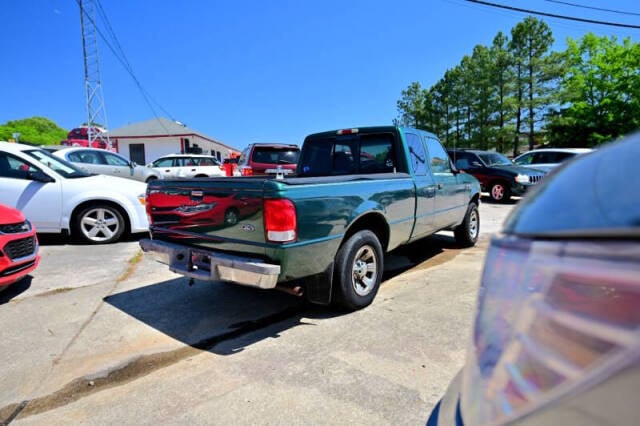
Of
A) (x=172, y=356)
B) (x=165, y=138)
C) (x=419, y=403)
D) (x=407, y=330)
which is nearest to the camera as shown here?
(x=419, y=403)

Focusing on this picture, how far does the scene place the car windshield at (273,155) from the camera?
11.2m

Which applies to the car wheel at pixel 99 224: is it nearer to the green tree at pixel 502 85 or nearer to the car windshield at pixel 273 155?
the car windshield at pixel 273 155

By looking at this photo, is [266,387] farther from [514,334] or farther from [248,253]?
[514,334]

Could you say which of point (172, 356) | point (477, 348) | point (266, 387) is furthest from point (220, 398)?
point (477, 348)

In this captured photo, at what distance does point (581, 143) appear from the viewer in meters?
28.4

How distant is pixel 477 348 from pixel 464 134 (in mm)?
41388

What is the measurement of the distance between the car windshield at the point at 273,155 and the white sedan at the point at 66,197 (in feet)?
14.9

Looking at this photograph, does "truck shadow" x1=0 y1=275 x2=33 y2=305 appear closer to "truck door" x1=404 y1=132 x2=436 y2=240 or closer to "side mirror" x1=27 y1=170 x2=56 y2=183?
"side mirror" x1=27 y1=170 x2=56 y2=183

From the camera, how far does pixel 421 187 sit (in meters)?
4.82

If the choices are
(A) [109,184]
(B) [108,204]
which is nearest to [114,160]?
(A) [109,184]

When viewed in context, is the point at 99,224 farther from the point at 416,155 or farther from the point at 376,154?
the point at 416,155

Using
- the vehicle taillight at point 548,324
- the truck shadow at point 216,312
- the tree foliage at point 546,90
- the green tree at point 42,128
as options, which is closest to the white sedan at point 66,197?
the truck shadow at point 216,312

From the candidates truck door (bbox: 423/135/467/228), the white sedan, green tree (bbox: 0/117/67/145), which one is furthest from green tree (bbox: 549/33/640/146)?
green tree (bbox: 0/117/67/145)

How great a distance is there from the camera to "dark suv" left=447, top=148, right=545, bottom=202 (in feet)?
40.1
